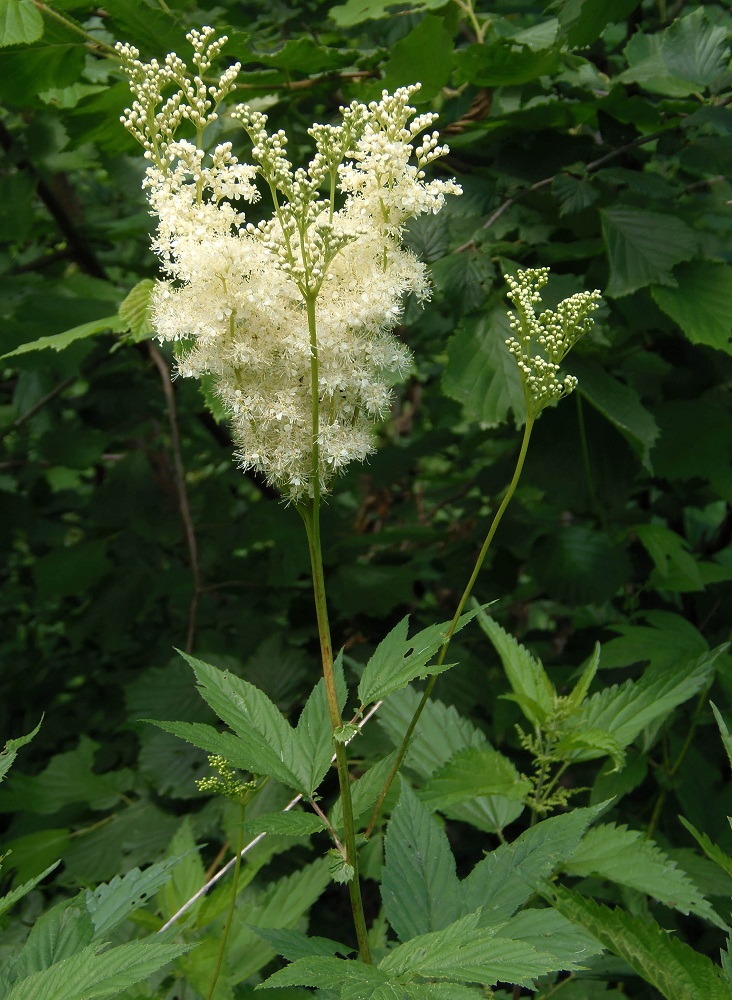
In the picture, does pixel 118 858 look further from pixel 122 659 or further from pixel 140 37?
pixel 140 37

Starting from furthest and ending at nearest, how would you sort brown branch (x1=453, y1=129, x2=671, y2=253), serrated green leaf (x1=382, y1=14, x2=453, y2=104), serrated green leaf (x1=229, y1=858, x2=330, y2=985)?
brown branch (x1=453, y1=129, x2=671, y2=253) < serrated green leaf (x1=382, y1=14, x2=453, y2=104) < serrated green leaf (x1=229, y1=858, x2=330, y2=985)

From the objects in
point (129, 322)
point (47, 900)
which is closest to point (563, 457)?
point (129, 322)

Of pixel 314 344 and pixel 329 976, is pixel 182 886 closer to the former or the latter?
pixel 329 976

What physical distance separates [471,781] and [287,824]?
37 cm

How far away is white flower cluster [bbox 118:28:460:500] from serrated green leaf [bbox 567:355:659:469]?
0.61m

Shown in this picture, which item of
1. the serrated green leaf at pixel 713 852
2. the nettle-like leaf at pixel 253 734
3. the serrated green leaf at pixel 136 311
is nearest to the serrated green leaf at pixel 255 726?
the nettle-like leaf at pixel 253 734

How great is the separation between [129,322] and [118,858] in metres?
1.15

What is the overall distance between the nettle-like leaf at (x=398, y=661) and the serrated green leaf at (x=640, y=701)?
0.42 metres

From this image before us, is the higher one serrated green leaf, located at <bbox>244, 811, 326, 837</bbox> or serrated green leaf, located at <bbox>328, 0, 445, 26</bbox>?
serrated green leaf, located at <bbox>328, 0, 445, 26</bbox>

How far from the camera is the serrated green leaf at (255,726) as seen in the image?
101 centimetres

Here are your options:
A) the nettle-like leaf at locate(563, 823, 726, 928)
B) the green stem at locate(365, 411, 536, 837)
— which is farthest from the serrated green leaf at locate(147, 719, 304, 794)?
the nettle-like leaf at locate(563, 823, 726, 928)

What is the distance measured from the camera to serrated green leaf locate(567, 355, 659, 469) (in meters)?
1.53

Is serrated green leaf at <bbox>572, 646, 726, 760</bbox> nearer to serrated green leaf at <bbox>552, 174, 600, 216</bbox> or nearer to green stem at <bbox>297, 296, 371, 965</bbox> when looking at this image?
green stem at <bbox>297, 296, 371, 965</bbox>

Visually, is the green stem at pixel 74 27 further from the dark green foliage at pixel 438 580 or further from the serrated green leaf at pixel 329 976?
the serrated green leaf at pixel 329 976
